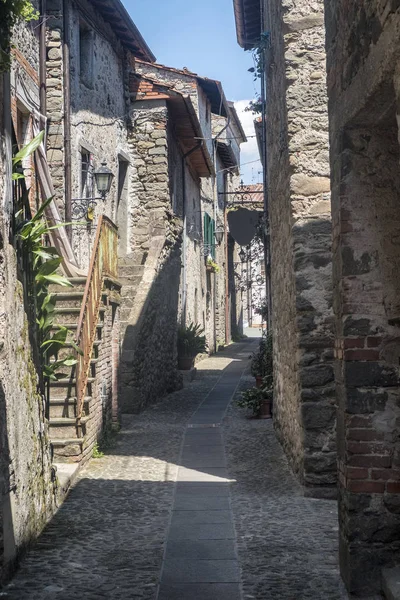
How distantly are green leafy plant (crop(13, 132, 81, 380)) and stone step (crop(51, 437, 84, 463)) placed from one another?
66cm

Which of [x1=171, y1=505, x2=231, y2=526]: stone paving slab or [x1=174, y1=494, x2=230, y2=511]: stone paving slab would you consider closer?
[x1=171, y1=505, x2=231, y2=526]: stone paving slab

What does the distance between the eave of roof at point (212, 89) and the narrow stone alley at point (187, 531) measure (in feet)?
46.7

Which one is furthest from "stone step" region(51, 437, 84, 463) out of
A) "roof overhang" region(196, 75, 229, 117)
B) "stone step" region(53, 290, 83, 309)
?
"roof overhang" region(196, 75, 229, 117)

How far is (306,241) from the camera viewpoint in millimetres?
7180

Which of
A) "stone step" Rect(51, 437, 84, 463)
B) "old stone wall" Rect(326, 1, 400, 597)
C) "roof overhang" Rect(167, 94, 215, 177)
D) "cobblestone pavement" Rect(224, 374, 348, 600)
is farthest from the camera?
"roof overhang" Rect(167, 94, 215, 177)

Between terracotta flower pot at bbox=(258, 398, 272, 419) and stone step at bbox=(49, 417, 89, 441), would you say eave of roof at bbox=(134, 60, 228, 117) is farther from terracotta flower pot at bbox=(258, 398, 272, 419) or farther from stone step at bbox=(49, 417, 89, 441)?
stone step at bbox=(49, 417, 89, 441)

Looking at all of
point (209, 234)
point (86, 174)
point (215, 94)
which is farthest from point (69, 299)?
point (215, 94)

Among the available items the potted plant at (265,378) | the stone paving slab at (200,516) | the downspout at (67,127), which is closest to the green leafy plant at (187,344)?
the potted plant at (265,378)

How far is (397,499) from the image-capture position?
4.19 meters

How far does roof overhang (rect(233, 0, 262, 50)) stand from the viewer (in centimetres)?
1178

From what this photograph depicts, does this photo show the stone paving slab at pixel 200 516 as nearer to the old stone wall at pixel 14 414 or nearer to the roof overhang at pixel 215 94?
the old stone wall at pixel 14 414

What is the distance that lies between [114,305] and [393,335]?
22.4ft

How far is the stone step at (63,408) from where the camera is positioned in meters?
7.94

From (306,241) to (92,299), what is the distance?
281cm
